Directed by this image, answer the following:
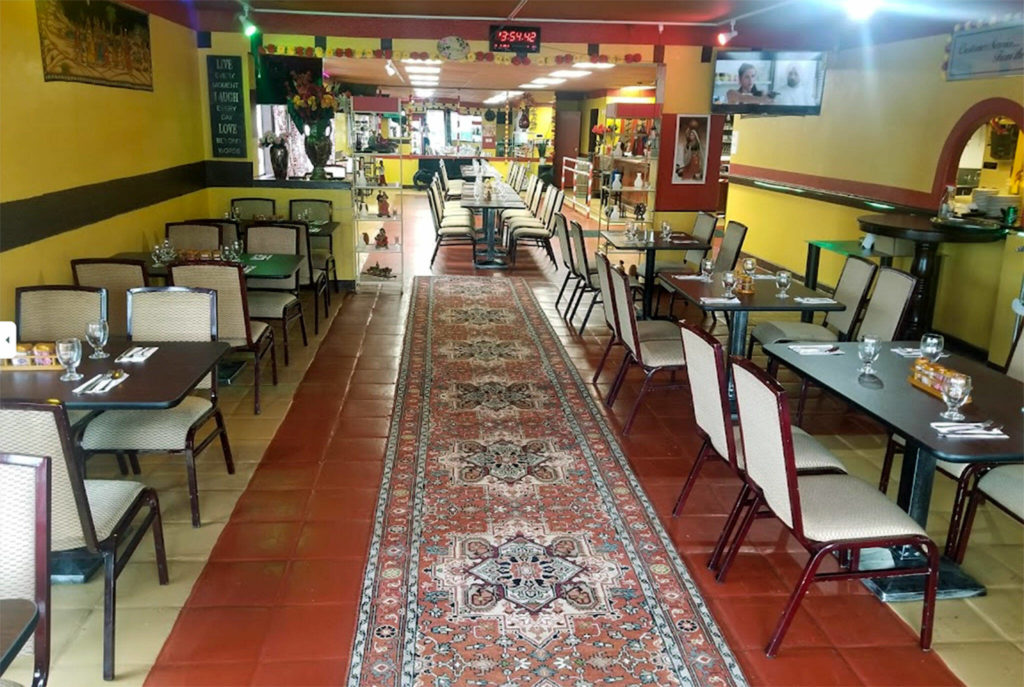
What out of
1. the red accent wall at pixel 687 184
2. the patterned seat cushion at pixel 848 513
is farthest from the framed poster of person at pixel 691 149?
the patterned seat cushion at pixel 848 513

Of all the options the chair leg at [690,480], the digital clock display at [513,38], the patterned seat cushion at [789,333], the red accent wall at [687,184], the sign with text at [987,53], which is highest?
the digital clock display at [513,38]

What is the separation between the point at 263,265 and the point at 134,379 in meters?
2.24

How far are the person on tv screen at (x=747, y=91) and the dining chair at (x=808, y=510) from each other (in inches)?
212

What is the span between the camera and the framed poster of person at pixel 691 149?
7434 millimetres

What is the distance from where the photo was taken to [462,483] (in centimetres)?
357

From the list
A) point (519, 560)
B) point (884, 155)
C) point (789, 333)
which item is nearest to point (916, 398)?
point (519, 560)

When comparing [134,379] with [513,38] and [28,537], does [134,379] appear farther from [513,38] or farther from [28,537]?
[513,38]

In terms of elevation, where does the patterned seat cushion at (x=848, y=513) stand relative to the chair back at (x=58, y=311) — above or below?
below

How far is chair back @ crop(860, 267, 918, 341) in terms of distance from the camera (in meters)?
4.12

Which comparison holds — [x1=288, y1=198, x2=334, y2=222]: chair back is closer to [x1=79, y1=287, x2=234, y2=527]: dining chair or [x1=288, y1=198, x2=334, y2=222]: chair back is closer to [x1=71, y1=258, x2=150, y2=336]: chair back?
[x1=71, y1=258, x2=150, y2=336]: chair back

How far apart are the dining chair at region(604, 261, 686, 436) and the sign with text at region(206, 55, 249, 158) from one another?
13.9 feet

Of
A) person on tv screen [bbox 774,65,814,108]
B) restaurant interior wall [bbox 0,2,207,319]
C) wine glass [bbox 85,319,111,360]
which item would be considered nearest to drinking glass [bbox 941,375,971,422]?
wine glass [bbox 85,319,111,360]

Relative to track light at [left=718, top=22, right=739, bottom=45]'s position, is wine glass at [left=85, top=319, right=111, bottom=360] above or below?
below

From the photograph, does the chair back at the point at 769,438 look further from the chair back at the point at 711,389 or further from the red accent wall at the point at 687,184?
the red accent wall at the point at 687,184
